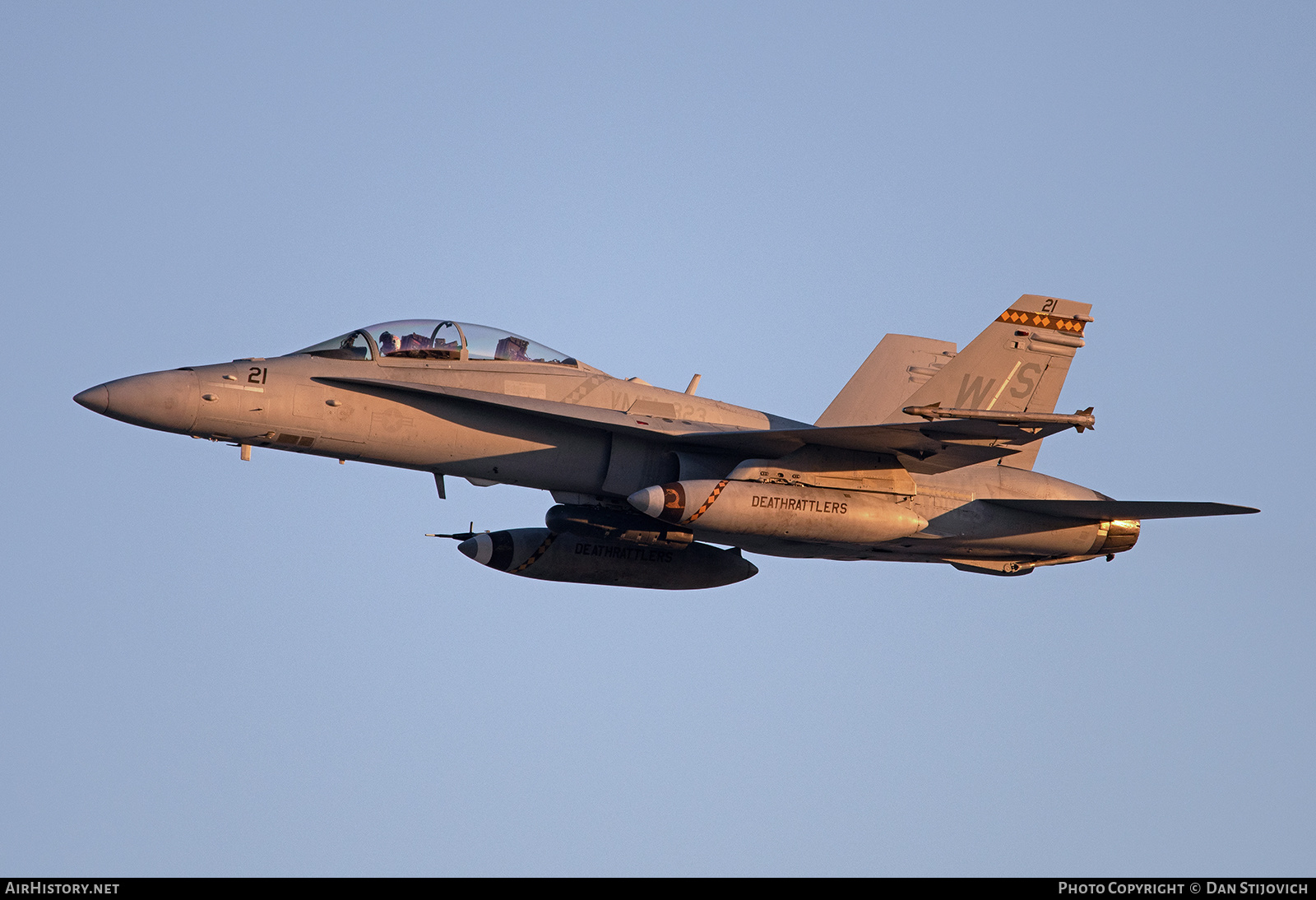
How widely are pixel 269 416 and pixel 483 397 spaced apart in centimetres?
238

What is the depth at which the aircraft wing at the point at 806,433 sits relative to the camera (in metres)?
17.3

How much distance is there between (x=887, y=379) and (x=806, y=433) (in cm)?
397

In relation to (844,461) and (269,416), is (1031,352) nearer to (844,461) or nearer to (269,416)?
(844,461)

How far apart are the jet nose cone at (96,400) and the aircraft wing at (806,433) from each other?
2.28 meters

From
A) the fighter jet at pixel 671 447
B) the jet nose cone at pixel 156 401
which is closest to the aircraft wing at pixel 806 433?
the fighter jet at pixel 671 447

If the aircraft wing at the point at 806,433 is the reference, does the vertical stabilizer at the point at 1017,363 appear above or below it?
above

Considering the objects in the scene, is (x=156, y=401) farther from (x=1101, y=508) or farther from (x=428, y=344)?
(x=1101, y=508)

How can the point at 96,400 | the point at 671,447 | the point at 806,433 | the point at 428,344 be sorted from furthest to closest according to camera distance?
the point at 671,447, the point at 428,344, the point at 806,433, the point at 96,400

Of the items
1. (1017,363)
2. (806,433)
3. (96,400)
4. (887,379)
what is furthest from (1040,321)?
(96,400)

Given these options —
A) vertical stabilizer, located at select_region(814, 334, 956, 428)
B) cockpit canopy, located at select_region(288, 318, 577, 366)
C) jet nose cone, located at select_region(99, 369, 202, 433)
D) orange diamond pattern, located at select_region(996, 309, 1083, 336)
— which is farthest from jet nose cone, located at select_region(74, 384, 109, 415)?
orange diamond pattern, located at select_region(996, 309, 1083, 336)

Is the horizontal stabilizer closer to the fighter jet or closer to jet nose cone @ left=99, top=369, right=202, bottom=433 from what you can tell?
the fighter jet

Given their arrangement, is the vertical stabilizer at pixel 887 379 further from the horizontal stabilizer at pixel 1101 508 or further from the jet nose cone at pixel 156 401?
the jet nose cone at pixel 156 401

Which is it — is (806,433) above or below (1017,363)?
below

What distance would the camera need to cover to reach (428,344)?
17.8 m
